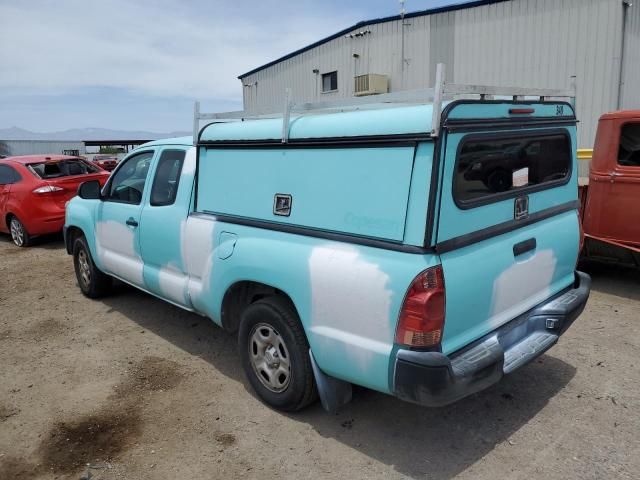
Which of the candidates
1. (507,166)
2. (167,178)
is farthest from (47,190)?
(507,166)

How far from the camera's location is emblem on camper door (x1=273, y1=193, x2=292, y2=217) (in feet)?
10.6

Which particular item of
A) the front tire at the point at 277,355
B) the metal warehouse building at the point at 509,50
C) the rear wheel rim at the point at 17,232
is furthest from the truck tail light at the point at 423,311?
the metal warehouse building at the point at 509,50

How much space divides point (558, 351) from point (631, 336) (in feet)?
2.74

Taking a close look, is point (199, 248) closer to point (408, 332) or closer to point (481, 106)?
point (408, 332)

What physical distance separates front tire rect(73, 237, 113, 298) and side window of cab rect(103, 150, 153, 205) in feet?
3.00

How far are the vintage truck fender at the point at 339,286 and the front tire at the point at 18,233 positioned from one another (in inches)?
298

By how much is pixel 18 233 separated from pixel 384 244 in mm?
9124

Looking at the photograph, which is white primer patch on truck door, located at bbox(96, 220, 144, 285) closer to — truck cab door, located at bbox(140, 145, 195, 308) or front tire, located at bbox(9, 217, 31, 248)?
truck cab door, located at bbox(140, 145, 195, 308)

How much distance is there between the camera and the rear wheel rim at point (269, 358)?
10.9 ft

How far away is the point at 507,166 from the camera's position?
311 centimetres

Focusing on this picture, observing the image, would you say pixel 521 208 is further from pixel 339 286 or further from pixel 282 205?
pixel 282 205

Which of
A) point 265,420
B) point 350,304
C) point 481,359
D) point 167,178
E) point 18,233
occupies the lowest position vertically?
point 265,420

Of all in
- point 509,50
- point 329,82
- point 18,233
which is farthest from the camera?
point 329,82

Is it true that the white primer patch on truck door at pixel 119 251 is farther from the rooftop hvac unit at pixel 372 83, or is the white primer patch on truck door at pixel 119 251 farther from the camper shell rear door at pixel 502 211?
the rooftop hvac unit at pixel 372 83
